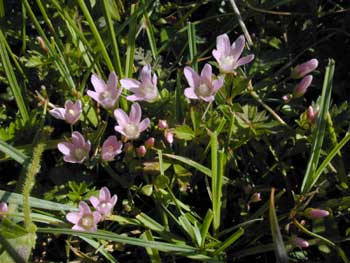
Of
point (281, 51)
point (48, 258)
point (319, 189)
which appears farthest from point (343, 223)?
point (48, 258)

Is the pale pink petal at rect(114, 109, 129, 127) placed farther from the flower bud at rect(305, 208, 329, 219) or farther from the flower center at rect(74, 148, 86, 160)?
the flower bud at rect(305, 208, 329, 219)

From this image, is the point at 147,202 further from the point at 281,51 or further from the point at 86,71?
the point at 281,51

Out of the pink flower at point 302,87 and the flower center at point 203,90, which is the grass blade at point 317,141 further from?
the flower center at point 203,90

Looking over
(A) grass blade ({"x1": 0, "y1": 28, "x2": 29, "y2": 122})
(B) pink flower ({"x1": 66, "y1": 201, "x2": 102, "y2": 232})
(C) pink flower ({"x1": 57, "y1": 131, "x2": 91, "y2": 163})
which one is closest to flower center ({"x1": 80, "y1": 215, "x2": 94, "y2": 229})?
(B) pink flower ({"x1": 66, "y1": 201, "x2": 102, "y2": 232})

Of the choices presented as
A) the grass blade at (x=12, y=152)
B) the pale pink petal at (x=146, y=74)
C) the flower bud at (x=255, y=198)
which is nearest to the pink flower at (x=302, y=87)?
the flower bud at (x=255, y=198)

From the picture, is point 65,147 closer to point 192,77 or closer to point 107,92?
point 107,92
